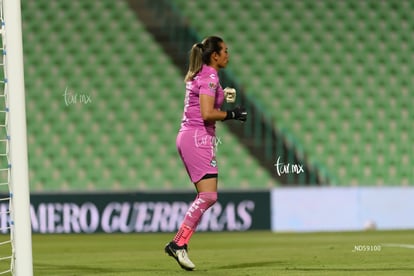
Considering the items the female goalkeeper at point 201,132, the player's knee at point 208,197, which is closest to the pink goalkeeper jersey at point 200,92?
the female goalkeeper at point 201,132

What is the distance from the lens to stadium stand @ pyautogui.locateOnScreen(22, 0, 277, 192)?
48.1 ft

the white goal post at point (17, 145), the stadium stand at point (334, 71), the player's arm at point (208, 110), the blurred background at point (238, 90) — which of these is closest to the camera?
the white goal post at point (17, 145)

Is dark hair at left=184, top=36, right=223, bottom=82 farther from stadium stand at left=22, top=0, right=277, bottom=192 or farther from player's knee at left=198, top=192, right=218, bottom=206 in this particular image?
stadium stand at left=22, top=0, right=277, bottom=192

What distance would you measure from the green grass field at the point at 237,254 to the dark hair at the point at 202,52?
137cm

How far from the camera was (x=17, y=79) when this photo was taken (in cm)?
543

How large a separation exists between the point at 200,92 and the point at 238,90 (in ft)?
29.7

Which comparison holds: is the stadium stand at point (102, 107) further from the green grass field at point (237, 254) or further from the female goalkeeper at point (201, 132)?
the female goalkeeper at point (201, 132)

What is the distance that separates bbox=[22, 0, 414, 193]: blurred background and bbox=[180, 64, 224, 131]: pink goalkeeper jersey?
6843 mm

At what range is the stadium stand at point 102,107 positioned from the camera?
577 inches

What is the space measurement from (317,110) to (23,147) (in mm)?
10477

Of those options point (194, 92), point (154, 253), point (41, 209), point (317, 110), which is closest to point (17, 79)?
point (194, 92)

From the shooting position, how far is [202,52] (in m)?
6.81

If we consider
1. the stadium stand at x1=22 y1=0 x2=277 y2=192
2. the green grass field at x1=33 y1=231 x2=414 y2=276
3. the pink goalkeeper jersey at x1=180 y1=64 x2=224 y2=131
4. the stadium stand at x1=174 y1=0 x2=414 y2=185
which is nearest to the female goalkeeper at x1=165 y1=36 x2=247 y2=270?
the pink goalkeeper jersey at x1=180 y1=64 x2=224 y2=131

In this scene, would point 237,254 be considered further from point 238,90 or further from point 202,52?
point 238,90
